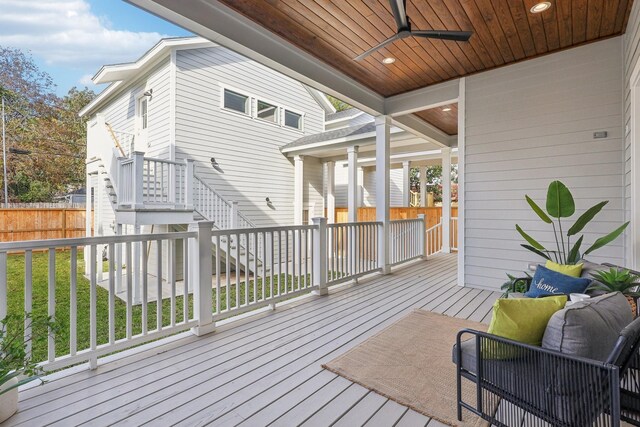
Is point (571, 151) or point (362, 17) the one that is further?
point (571, 151)

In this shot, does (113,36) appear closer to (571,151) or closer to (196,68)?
(196,68)

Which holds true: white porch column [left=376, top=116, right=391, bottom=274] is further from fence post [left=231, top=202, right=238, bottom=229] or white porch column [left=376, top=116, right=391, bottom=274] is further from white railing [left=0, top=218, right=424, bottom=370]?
fence post [left=231, top=202, right=238, bottom=229]

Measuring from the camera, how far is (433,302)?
13.4 ft

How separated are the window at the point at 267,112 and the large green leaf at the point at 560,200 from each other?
7.59m

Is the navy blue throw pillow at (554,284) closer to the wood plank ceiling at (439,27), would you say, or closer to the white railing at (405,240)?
the wood plank ceiling at (439,27)

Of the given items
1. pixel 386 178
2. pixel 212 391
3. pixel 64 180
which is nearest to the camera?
pixel 212 391

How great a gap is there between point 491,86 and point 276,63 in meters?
3.25

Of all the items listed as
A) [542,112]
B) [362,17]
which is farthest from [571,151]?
[362,17]

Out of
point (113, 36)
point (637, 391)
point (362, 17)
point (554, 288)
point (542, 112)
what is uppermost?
point (113, 36)

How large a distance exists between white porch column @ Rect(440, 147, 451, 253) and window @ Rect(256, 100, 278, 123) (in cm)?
507

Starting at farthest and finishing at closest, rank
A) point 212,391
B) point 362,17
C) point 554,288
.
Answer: point 362,17 → point 554,288 → point 212,391

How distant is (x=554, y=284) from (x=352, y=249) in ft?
9.57

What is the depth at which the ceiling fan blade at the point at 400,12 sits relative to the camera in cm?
261

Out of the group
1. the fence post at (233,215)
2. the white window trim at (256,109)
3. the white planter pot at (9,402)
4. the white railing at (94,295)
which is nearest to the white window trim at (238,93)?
the white window trim at (256,109)
